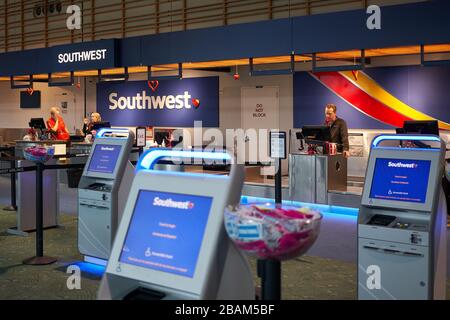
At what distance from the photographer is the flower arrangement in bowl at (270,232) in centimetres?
195

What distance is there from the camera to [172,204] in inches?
87.2

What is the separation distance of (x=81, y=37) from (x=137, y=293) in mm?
13561

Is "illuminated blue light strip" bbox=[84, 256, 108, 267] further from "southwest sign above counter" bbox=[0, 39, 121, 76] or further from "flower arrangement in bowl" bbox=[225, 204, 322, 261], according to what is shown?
"southwest sign above counter" bbox=[0, 39, 121, 76]

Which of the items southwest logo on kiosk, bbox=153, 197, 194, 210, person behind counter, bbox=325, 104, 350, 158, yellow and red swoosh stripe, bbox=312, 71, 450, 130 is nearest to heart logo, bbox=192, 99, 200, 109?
yellow and red swoosh stripe, bbox=312, 71, 450, 130

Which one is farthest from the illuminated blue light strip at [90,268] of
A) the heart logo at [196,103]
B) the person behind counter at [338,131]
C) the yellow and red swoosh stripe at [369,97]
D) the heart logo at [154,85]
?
the heart logo at [154,85]

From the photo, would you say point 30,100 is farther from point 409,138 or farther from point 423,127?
point 409,138

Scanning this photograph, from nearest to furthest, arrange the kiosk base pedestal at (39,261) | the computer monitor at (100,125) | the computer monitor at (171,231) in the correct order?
the computer monitor at (171,231) < the kiosk base pedestal at (39,261) < the computer monitor at (100,125)

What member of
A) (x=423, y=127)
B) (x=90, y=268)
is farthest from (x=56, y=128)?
(x=423, y=127)

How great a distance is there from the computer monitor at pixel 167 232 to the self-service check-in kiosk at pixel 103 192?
11.1ft

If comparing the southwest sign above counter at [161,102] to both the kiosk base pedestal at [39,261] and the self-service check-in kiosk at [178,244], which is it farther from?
the self-service check-in kiosk at [178,244]

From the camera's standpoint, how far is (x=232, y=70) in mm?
13219

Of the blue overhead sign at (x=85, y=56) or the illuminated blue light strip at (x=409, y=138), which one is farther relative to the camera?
the blue overhead sign at (x=85, y=56)

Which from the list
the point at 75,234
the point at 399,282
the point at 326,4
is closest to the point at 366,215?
the point at 399,282

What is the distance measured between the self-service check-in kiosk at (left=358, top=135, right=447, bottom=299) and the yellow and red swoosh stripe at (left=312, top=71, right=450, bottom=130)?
6.66 meters
